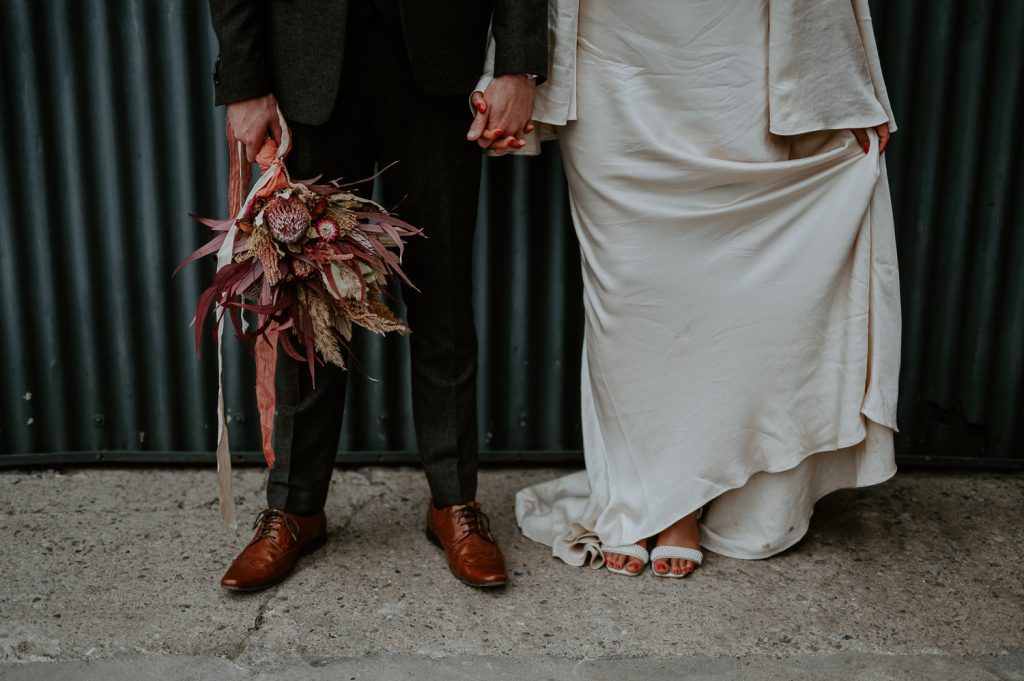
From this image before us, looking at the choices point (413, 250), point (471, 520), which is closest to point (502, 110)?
point (413, 250)

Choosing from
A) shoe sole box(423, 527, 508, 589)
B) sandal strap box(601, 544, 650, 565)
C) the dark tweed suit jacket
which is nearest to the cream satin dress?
sandal strap box(601, 544, 650, 565)

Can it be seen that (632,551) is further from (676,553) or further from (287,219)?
(287,219)

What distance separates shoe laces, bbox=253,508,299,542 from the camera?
2283mm

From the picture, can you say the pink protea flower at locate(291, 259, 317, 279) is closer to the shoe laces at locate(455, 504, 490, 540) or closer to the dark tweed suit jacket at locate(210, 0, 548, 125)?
the dark tweed suit jacket at locate(210, 0, 548, 125)

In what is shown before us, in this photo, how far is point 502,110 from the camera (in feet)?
6.91

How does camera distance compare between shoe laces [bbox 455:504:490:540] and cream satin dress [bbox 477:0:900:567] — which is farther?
shoe laces [bbox 455:504:490:540]

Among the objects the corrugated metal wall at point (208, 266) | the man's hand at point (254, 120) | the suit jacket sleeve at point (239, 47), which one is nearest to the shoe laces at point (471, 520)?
the corrugated metal wall at point (208, 266)

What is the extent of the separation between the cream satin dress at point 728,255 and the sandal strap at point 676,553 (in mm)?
56

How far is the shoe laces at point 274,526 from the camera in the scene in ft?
7.49

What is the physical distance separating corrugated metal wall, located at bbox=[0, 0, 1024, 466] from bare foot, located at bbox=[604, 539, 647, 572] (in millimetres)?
734

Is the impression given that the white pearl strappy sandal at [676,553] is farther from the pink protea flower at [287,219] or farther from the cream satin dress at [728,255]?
the pink protea flower at [287,219]

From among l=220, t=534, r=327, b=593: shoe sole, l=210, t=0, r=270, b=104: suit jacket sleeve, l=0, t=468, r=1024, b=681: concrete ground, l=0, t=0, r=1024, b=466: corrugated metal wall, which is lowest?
l=0, t=468, r=1024, b=681: concrete ground

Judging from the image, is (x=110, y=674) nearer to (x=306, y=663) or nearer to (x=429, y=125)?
(x=306, y=663)

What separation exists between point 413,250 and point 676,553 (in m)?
0.98
